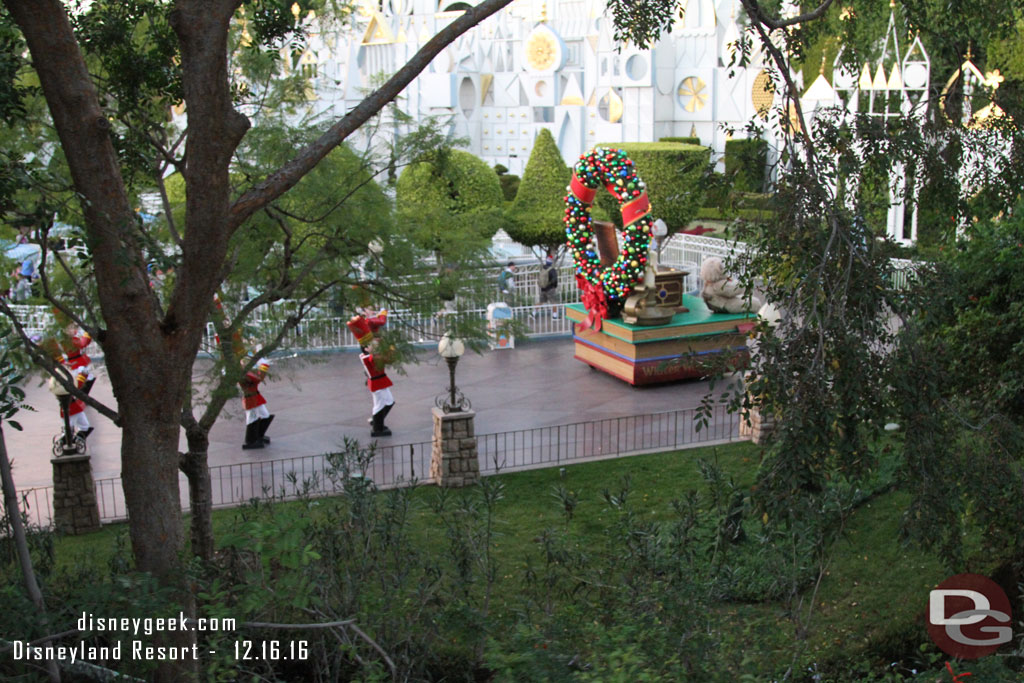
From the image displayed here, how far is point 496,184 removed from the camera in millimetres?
22047

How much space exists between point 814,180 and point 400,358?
455 centimetres

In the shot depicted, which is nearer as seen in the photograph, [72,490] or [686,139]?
[72,490]

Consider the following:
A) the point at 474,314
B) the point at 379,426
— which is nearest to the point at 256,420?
the point at 379,426

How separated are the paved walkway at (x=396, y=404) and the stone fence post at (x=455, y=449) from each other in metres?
0.92

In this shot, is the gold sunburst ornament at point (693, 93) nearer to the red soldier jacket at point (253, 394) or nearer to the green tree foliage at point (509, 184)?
the green tree foliage at point (509, 184)

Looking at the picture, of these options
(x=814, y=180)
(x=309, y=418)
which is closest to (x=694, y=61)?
(x=309, y=418)

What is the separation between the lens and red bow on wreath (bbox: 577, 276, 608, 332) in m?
14.8

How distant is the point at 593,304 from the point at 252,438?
18.6 ft

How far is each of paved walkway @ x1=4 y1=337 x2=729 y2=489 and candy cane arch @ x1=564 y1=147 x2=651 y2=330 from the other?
1345mm

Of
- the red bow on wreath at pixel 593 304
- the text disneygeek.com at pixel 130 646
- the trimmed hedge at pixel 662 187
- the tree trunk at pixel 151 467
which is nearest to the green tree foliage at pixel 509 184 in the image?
the trimmed hedge at pixel 662 187

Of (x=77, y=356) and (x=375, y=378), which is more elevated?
(x=77, y=356)

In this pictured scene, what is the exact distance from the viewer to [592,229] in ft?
49.6

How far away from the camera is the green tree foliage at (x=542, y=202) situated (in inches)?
812

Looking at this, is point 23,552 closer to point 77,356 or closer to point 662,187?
point 77,356
